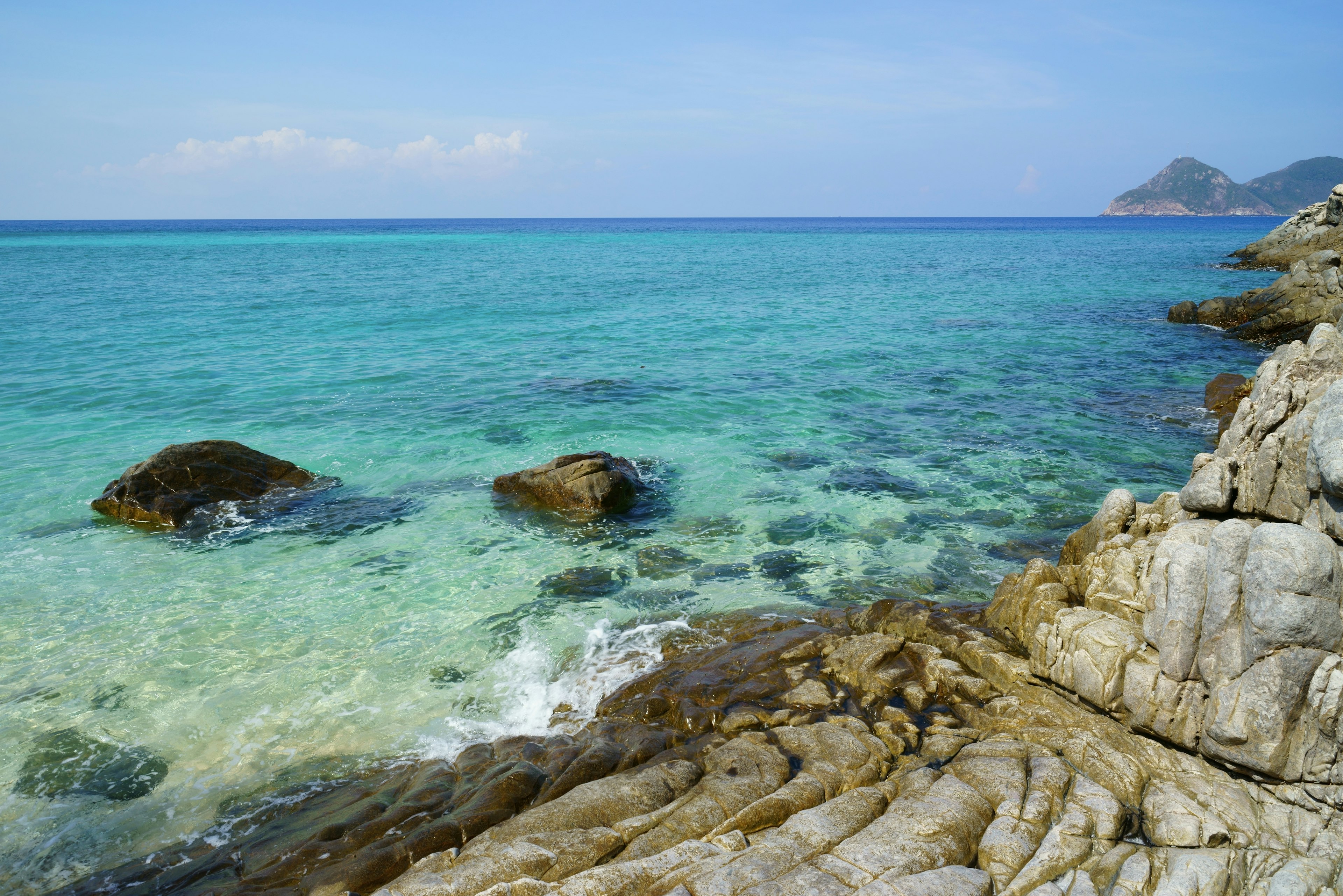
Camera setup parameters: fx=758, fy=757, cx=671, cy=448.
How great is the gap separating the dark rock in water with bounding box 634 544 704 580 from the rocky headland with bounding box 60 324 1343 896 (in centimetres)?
321

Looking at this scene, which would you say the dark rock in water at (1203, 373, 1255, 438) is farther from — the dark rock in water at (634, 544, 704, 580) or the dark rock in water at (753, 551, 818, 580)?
the dark rock in water at (634, 544, 704, 580)

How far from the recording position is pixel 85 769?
855 cm

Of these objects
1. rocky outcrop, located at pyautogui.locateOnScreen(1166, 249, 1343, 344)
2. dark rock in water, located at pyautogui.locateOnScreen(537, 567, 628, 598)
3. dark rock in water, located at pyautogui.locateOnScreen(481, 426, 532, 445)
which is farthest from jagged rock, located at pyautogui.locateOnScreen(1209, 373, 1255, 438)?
dark rock in water, located at pyautogui.locateOnScreen(481, 426, 532, 445)

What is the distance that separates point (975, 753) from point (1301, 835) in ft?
8.42

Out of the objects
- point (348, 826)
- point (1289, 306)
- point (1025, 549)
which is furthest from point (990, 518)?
point (1289, 306)

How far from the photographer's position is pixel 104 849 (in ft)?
24.3

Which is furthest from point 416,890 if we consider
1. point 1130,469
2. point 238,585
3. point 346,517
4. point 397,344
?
point 397,344

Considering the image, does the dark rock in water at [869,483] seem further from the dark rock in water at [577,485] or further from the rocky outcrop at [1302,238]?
the rocky outcrop at [1302,238]

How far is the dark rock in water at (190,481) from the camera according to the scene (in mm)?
15023

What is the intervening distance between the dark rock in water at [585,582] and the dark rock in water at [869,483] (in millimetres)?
5571

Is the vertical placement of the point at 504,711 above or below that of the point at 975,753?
below

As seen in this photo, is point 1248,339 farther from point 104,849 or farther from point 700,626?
point 104,849

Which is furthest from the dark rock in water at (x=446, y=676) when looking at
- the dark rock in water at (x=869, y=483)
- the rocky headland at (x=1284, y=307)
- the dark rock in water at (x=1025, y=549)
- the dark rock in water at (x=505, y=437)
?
the rocky headland at (x=1284, y=307)

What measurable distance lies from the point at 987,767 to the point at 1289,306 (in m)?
32.8
